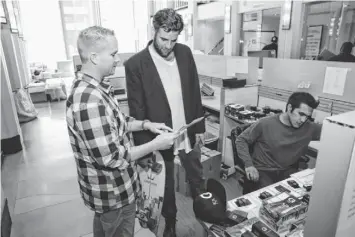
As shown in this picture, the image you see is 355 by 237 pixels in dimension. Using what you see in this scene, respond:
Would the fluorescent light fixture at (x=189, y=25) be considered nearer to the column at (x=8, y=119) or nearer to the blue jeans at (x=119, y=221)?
the column at (x=8, y=119)

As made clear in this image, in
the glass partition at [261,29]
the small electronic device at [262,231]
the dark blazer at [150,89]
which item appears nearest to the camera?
the small electronic device at [262,231]

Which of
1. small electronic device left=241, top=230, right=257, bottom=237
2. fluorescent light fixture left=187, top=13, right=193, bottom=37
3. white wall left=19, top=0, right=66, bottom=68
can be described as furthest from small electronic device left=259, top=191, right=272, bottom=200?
white wall left=19, top=0, right=66, bottom=68

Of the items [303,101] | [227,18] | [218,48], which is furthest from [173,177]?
[218,48]

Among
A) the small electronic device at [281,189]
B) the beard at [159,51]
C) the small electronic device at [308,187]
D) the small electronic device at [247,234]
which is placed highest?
the beard at [159,51]

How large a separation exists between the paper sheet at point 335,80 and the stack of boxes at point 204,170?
132 cm

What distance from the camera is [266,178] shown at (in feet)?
6.14

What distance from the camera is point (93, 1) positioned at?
920 centimetres

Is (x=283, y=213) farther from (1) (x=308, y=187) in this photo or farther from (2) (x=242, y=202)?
(1) (x=308, y=187)

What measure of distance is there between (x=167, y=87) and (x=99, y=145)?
0.79 m

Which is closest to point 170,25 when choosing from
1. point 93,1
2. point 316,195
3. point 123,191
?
point 123,191

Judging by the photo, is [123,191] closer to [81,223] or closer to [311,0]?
[81,223]

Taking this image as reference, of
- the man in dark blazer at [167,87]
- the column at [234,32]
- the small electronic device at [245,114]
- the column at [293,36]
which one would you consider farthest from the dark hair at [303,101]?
the column at [234,32]

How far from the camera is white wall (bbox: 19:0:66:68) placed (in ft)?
28.4

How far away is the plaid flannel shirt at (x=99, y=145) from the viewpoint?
0.97 metres
